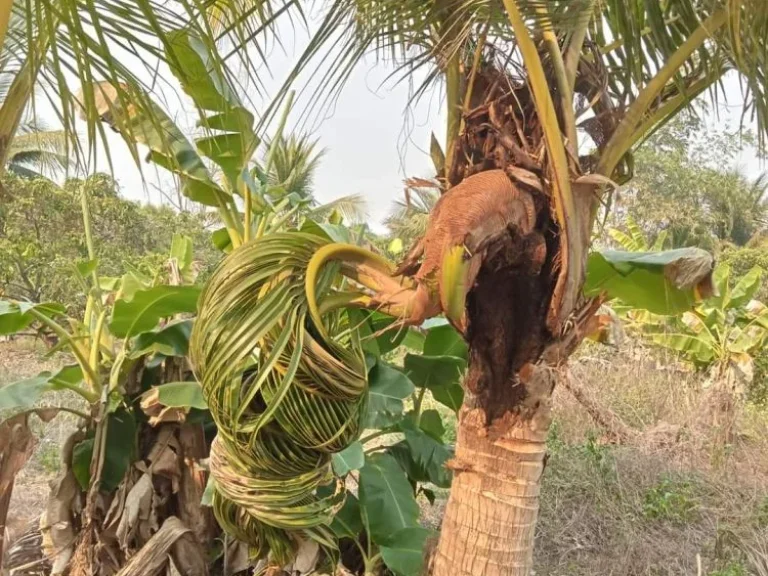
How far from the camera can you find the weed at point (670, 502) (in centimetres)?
343

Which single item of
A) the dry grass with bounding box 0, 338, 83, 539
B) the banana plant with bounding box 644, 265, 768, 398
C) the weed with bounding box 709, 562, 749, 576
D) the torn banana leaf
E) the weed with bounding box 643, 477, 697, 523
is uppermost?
the banana plant with bounding box 644, 265, 768, 398

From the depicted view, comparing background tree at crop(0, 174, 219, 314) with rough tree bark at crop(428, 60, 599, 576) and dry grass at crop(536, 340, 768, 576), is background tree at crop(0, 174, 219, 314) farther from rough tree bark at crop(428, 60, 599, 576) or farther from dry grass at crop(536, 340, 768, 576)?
rough tree bark at crop(428, 60, 599, 576)

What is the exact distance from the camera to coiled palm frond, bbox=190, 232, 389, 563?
1336 mm

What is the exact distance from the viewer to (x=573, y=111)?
1474 millimetres

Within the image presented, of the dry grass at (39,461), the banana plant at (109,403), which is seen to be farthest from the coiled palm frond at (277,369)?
the dry grass at (39,461)

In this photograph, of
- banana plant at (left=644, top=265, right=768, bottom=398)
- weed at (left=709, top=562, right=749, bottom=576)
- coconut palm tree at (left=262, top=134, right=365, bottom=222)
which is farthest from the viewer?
banana plant at (left=644, top=265, right=768, bottom=398)

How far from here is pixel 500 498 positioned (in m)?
1.50

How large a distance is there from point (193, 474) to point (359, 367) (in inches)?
51.3

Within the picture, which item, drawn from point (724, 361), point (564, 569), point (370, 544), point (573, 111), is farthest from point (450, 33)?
point (724, 361)

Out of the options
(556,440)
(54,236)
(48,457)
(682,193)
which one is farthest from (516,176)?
(682,193)

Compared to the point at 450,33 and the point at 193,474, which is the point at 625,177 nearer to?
the point at 450,33

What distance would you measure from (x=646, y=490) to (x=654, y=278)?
2.45 m

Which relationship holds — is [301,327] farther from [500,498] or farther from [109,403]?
[109,403]

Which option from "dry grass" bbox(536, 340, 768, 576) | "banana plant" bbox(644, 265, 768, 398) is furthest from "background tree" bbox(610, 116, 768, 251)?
"dry grass" bbox(536, 340, 768, 576)
